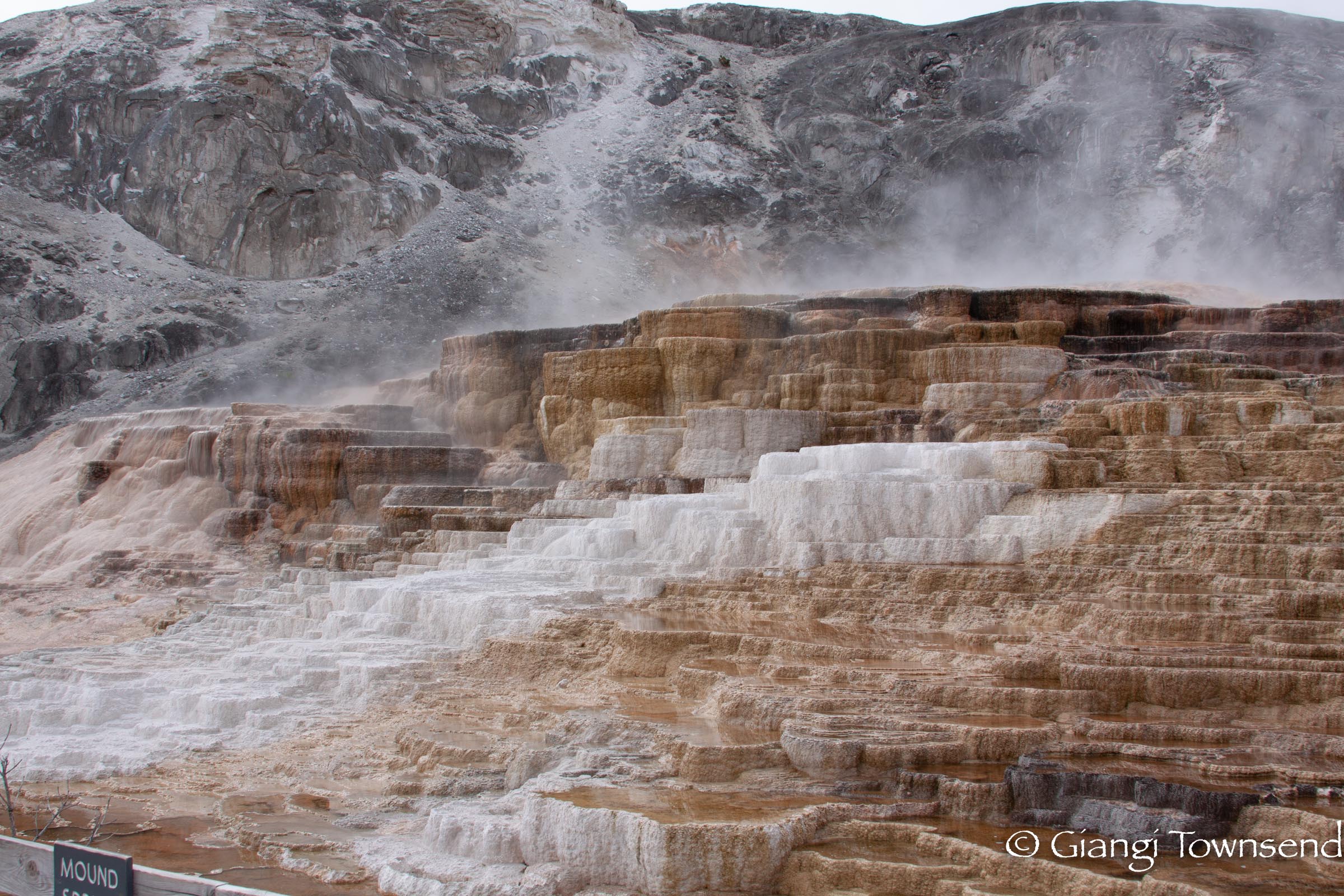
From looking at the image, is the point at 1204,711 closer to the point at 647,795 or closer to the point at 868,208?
the point at 647,795

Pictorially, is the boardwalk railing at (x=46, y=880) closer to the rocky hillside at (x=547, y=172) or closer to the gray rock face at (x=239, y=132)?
the rocky hillside at (x=547, y=172)

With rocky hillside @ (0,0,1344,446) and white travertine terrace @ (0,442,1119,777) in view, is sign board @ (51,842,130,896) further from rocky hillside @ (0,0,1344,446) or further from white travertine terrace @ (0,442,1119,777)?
rocky hillside @ (0,0,1344,446)

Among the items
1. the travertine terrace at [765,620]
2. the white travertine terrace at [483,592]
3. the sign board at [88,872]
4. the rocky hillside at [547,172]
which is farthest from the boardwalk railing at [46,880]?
the rocky hillside at [547,172]

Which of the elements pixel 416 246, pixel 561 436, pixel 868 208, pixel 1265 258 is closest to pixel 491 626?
pixel 561 436

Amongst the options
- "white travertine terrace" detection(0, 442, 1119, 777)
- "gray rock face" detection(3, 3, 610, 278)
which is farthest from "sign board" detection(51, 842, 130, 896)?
"gray rock face" detection(3, 3, 610, 278)

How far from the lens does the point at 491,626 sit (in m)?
9.65

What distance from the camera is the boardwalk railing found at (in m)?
3.35

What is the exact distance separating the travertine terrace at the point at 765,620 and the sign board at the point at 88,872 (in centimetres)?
216

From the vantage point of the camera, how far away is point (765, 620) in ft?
30.5

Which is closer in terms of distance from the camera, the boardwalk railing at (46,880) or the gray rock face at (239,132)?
the boardwalk railing at (46,880)

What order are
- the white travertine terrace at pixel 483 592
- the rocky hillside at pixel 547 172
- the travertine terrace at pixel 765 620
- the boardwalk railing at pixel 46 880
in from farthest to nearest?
the rocky hillside at pixel 547 172 < the white travertine terrace at pixel 483 592 < the travertine terrace at pixel 765 620 < the boardwalk railing at pixel 46 880

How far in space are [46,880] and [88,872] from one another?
261mm

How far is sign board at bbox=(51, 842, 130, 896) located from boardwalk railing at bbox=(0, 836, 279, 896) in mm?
39

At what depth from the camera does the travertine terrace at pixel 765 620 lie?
5.64m
